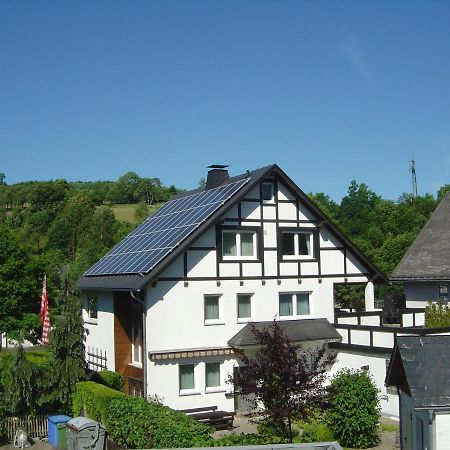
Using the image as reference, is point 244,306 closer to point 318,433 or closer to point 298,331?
point 298,331

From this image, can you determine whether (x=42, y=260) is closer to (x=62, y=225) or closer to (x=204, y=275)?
(x=204, y=275)

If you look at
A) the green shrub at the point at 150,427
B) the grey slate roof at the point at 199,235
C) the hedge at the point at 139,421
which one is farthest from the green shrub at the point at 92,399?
the grey slate roof at the point at 199,235

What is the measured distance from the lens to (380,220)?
84.2 meters

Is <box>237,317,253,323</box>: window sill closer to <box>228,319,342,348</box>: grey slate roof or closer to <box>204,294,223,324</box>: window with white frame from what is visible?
<box>228,319,342,348</box>: grey slate roof

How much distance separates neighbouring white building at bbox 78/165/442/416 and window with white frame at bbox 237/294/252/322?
0.13 feet

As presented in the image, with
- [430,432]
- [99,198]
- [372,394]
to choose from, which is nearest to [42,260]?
[372,394]

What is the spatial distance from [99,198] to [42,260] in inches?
3330

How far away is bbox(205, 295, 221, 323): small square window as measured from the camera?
26.9 meters

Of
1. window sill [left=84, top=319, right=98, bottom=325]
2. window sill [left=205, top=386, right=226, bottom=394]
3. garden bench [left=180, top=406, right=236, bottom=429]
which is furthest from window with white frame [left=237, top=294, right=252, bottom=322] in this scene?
window sill [left=84, top=319, right=98, bottom=325]

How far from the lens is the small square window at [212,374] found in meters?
26.2

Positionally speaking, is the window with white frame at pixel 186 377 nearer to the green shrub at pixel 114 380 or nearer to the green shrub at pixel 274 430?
the green shrub at pixel 114 380

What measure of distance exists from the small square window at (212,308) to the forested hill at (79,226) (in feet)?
17.7

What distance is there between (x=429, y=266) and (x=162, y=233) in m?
13.0

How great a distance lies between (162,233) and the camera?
29.0 m
